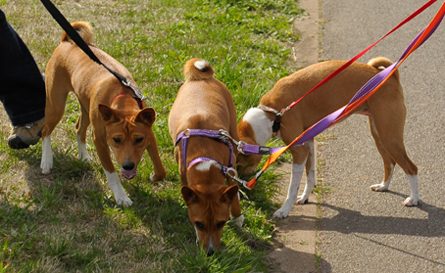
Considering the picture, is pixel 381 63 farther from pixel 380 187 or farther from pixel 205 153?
pixel 205 153

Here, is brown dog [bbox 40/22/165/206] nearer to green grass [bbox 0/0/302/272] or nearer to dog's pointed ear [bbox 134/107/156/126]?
dog's pointed ear [bbox 134/107/156/126]

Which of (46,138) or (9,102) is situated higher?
(9,102)

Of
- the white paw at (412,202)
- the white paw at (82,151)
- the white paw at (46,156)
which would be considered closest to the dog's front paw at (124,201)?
the white paw at (82,151)

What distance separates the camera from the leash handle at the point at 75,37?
3998 mm

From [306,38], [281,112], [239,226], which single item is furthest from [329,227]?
[306,38]

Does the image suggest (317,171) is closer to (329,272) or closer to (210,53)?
(329,272)

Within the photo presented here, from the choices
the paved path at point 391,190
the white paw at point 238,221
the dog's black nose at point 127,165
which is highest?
the dog's black nose at point 127,165

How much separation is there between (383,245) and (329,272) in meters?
0.56

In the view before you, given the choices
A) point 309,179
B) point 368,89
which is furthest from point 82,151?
point 368,89

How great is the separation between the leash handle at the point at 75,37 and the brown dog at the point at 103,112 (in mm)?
60

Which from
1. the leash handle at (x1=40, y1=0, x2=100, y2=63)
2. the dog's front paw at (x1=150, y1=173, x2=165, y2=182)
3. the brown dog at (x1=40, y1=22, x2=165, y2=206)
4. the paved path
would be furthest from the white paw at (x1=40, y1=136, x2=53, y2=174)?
the paved path

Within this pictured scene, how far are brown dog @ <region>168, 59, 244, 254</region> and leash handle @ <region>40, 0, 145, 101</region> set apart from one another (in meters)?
0.48

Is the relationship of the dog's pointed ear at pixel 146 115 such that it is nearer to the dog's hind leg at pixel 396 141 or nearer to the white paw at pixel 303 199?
the white paw at pixel 303 199

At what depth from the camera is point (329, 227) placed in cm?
424
